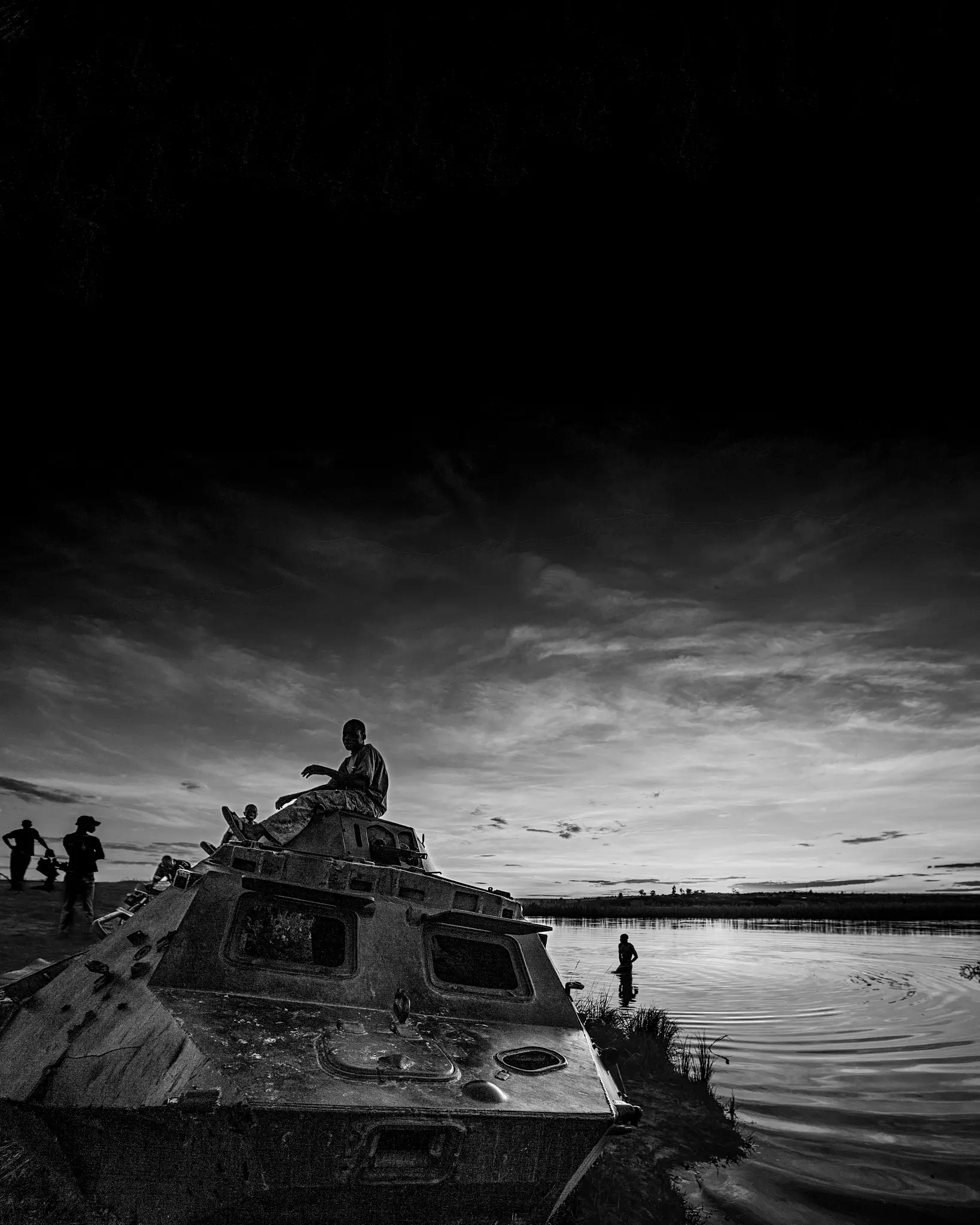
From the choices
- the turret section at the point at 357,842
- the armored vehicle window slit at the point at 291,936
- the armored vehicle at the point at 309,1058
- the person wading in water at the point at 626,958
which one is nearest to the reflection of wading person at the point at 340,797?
the turret section at the point at 357,842

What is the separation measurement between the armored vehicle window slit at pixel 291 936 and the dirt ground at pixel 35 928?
5119mm

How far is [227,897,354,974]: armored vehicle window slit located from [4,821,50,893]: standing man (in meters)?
15.5

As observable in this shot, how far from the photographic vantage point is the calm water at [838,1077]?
566 centimetres

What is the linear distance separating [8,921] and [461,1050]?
14570 mm

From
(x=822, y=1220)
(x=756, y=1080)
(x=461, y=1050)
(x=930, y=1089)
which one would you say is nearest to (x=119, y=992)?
(x=461, y=1050)

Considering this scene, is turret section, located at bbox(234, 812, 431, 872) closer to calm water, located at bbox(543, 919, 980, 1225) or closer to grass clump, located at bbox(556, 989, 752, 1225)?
grass clump, located at bbox(556, 989, 752, 1225)

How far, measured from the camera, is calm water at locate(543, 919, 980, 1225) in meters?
5.66

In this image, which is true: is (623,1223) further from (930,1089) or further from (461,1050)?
(930,1089)

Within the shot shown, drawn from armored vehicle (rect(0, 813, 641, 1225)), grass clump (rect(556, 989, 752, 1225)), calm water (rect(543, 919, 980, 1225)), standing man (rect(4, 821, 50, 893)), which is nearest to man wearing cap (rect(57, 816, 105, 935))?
standing man (rect(4, 821, 50, 893))

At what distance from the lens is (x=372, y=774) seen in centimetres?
803

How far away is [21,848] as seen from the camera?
17.1 m

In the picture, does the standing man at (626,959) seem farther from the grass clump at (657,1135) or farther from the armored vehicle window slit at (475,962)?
the armored vehicle window slit at (475,962)

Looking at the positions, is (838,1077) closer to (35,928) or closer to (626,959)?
(626,959)

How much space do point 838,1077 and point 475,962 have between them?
24.1ft
